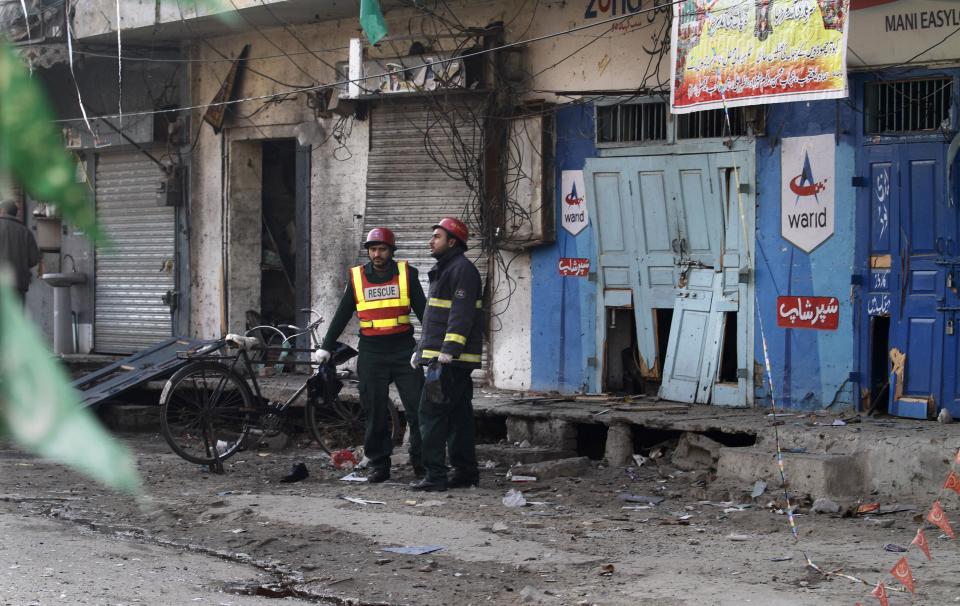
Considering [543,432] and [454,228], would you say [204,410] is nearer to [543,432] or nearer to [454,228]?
[454,228]

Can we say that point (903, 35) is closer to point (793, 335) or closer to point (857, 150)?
point (857, 150)

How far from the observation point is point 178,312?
14.4m

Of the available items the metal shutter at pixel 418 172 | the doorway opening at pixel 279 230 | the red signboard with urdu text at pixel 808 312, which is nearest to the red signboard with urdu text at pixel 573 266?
the metal shutter at pixel 418 172

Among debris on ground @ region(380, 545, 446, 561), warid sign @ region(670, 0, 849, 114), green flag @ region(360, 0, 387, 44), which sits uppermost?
green flag @ region(360, 0, 387, 44)

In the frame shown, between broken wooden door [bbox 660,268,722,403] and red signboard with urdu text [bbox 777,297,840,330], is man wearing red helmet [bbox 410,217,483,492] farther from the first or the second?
red signboard with urdu text [bbox 777,297,840,330]

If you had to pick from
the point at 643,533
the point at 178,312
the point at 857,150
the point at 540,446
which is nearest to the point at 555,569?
the point at 643,533

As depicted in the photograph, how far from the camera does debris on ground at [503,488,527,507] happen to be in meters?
7.70

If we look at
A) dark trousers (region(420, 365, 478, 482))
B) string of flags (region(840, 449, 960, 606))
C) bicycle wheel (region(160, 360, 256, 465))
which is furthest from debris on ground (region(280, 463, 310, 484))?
string of flags (region(840, 449, 960, 606))

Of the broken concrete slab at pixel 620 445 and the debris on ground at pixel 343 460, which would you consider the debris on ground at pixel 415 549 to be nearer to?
the debris on ground at pixel 343 460

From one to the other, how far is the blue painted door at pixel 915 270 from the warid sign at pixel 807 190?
0.35 meters

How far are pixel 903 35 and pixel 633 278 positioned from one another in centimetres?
312

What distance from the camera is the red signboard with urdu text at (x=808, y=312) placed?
30.5ft

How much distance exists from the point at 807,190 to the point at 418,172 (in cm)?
415

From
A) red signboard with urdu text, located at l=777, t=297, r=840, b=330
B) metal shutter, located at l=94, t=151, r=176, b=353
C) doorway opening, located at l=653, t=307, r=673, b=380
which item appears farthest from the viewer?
metal shutter, located at l=94, t=151, r=176, b=353
